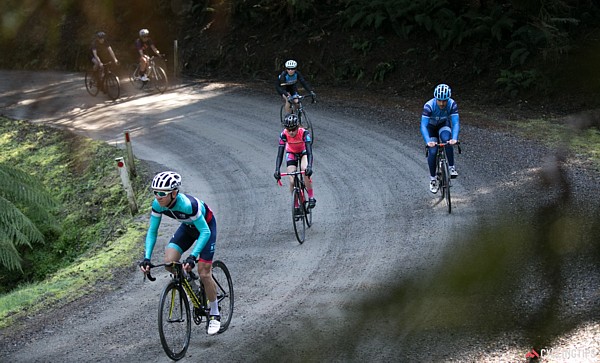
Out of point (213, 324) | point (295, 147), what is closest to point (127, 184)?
point (295, 147)

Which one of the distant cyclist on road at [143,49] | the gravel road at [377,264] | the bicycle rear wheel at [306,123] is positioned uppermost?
the distant cyclist on road at [143,49]

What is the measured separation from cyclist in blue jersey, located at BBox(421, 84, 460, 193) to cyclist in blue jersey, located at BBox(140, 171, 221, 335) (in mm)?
5910

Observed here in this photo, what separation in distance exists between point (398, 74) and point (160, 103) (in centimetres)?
852

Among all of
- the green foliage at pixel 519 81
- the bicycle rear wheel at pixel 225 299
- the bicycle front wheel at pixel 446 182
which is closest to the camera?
the bicycle rear wheel at pixel 225 299

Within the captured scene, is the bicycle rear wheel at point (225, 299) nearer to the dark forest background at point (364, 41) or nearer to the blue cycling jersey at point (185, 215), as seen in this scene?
the blue cycling jersey at point (185, 215)

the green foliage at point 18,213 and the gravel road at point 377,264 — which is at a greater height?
the green foliage at point 18,213

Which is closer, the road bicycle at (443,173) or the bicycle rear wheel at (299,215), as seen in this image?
the bicycle rear wheel at (299,215)

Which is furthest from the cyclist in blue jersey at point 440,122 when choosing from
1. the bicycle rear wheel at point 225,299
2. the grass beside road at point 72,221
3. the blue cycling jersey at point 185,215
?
the blue cycling jersey at point 185,215

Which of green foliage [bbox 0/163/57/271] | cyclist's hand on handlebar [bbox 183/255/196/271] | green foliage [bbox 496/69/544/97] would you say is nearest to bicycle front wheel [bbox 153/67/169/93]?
green foliage [bbox 0/163/57/271]

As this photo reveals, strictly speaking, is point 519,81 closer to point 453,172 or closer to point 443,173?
point 453,172

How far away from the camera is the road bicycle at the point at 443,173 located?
13087 mm

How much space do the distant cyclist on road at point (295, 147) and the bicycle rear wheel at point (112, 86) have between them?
570 inches

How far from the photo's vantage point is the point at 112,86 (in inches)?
1016

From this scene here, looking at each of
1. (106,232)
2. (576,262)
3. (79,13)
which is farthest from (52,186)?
(79,13)
